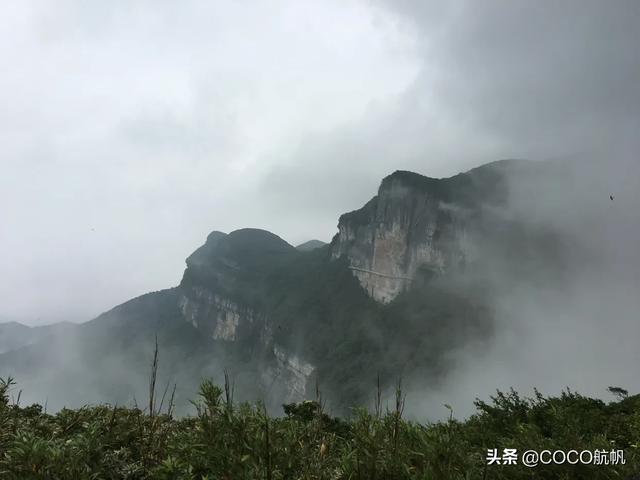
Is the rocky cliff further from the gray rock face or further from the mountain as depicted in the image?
the mountain

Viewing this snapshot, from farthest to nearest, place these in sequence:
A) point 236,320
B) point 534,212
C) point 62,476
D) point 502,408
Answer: point 236,320 → point 534,212 → point 502,408 → point 62,476

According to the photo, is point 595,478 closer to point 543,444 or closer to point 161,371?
point 543,444

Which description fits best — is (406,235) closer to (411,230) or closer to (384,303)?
(411,230)

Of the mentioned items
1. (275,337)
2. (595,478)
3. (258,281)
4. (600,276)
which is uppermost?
(258,281)

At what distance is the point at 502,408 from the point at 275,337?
5786 inches

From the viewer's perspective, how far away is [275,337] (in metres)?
161

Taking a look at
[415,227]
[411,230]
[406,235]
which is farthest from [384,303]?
[415,227]


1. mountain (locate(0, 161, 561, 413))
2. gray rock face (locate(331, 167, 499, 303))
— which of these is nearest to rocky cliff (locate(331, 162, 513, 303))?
gray rock face (locate(331, 167, 499, 303))

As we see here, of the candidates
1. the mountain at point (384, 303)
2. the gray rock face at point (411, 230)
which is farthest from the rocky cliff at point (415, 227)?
the mountain at point (384, 303)

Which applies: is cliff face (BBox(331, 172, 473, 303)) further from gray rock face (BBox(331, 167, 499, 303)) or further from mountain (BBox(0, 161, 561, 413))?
mountain (BBox(0, 161, 561, 413))

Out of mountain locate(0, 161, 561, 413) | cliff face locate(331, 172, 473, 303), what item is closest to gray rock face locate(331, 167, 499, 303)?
cliff face locate(331, 172, 473, 303)

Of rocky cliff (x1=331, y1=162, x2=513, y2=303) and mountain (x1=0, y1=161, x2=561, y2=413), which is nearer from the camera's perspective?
mountain (x1=0, y1=161, x2=561, y2=413)

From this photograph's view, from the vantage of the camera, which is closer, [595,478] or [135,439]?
[595,478]

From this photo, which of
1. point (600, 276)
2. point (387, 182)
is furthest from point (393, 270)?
point (600, 276)
